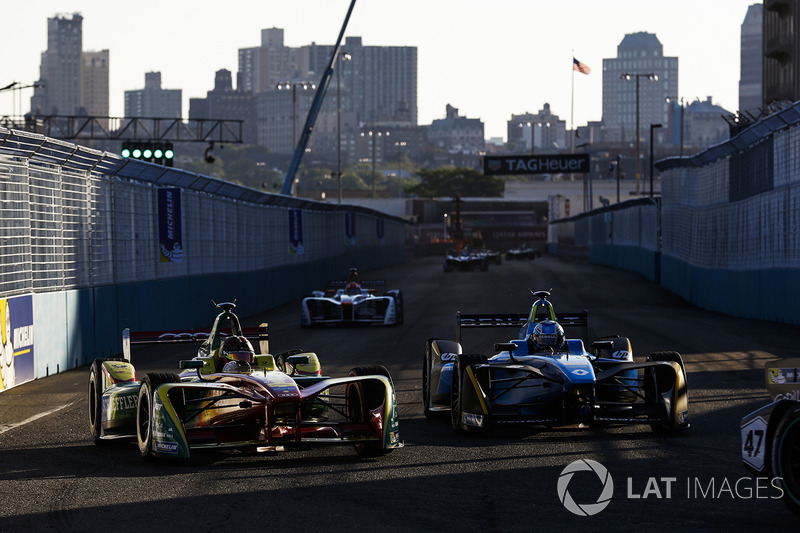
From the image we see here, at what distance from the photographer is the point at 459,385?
12.4 meters

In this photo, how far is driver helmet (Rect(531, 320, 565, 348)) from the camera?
13.5 metres

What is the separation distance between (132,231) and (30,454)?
14119mm

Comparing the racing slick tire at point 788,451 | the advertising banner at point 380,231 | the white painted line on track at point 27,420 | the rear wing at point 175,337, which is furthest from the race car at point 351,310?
the advertising banner at point 380,231

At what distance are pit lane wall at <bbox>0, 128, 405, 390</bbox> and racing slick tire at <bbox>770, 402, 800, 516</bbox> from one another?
41.5 ft

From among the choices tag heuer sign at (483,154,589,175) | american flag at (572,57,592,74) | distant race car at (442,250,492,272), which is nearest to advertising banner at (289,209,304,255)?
distant race car at (442,250,492,272)

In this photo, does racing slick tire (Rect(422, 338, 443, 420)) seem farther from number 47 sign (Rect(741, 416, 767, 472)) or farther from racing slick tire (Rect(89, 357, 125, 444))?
number 47 sign (Rect(741, 416, 767, 472))

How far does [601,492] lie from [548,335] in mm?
4486

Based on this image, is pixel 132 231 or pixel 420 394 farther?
pixel 132 231

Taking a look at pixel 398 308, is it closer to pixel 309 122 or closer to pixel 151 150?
pixel 151 150

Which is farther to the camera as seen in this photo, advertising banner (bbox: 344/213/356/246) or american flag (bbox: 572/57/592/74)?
american flag (bbox: 572/57/592/74)

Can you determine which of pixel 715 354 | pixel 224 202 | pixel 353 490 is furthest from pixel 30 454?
pixel 224 202

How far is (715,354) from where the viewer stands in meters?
21.7

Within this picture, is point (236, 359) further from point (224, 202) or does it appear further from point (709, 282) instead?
point (709, 282)

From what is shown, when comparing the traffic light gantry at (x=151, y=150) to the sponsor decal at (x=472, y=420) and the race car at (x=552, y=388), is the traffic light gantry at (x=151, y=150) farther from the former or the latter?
the sponsor decal at (x=472, y=420)
